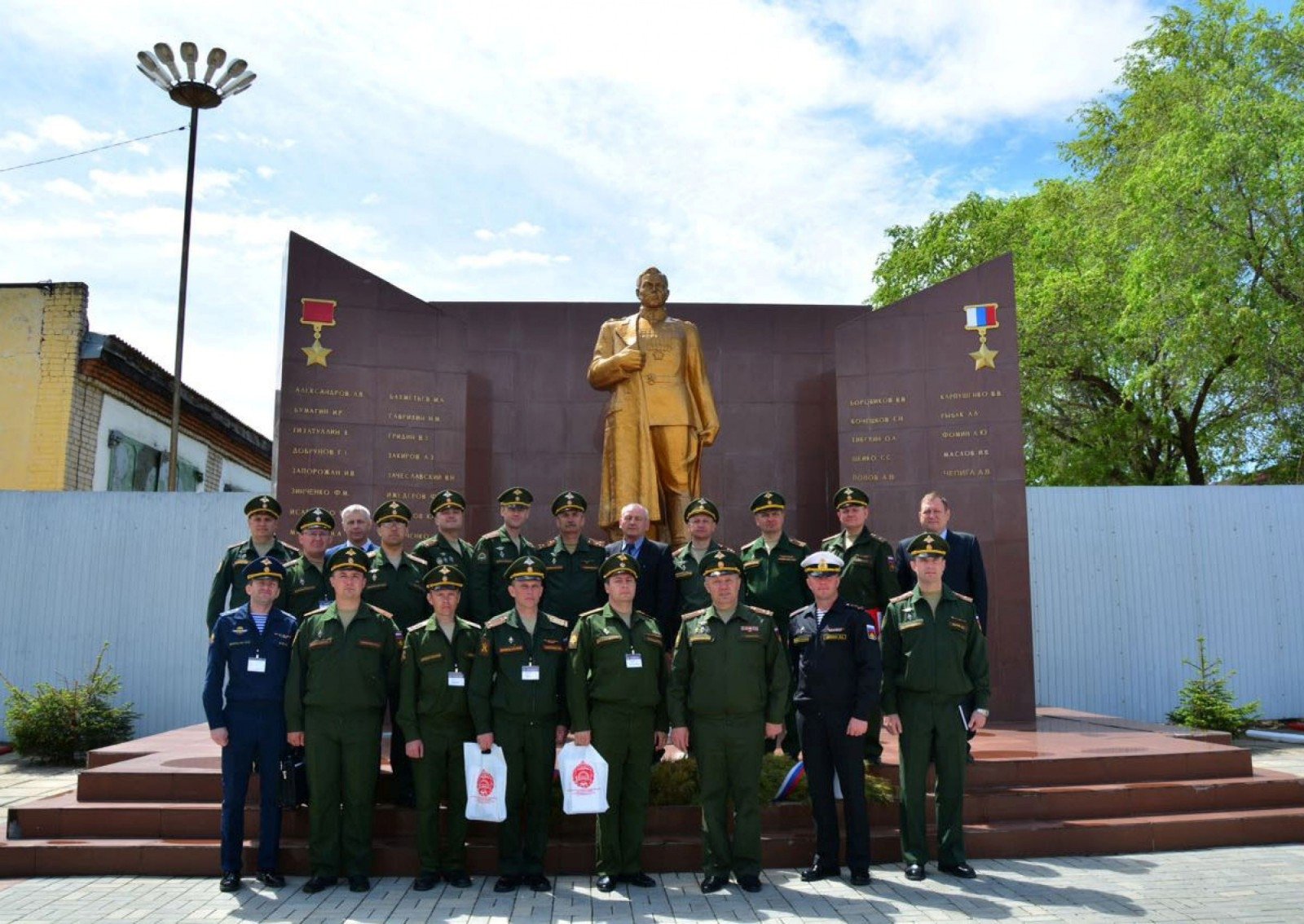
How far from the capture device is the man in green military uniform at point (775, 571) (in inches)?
234

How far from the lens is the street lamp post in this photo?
1291cm

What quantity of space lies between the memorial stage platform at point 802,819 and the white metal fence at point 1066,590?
448 centimetres

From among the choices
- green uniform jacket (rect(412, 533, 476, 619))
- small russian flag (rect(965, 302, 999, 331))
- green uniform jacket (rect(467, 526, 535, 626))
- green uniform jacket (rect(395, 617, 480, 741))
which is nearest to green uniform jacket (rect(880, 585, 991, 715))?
green uniform jacket (rect(395, 617, 480, 741))

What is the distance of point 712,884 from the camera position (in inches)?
185

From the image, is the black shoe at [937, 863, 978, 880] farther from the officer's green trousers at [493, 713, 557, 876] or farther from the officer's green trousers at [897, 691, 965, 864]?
the officer's green trousers at [493, 713, 557, 876]

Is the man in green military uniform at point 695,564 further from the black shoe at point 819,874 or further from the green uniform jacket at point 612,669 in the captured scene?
the black shoe at point 819,874

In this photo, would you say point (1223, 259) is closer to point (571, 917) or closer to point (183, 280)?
point (571, 917)

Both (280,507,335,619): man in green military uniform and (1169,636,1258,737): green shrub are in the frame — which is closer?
(280,507,335,619): man in green military uniform

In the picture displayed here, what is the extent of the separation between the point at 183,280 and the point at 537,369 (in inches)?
243

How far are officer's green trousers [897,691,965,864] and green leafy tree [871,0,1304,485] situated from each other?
31.5 ft

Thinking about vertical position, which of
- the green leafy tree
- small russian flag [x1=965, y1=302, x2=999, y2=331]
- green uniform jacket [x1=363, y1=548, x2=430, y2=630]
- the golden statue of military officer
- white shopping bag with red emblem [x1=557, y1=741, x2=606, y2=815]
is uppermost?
the green leafy tree

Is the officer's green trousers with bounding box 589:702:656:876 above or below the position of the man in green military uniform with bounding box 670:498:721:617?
below

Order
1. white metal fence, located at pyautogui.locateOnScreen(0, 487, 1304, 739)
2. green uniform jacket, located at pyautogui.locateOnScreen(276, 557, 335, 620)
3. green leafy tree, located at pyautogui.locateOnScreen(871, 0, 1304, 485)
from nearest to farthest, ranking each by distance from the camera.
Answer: green uniform jacket, located at pyautogui.locateOnScreen(276, 557, 335, 620), white metal fence, located at pyautogui.locateOnScreen(0, 487, 1304, 739), green leafy tree, located at pyautogui.locateOnScreen(871, 0, 1304, 485)

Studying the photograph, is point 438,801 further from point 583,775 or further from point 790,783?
point 790,783
